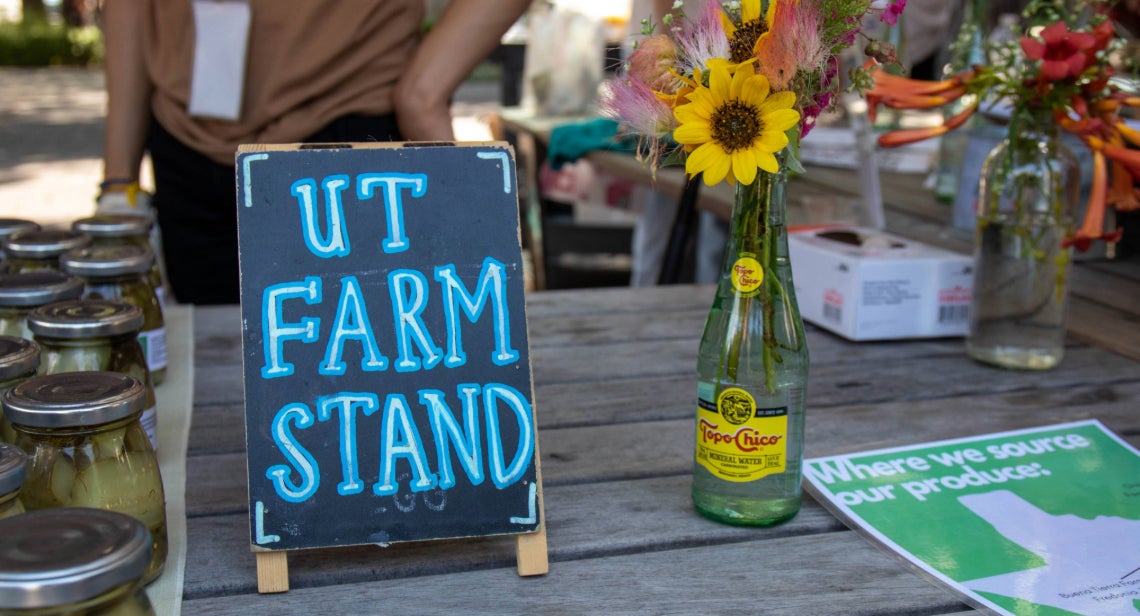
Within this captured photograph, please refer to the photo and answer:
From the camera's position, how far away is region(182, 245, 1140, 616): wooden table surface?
875mm

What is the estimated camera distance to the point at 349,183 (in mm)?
912

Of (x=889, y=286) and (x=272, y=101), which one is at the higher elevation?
(x=272, y=101)

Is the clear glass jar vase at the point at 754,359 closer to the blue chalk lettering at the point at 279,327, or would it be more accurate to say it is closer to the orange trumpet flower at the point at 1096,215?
the blue chalk lettering at the point at 279,327

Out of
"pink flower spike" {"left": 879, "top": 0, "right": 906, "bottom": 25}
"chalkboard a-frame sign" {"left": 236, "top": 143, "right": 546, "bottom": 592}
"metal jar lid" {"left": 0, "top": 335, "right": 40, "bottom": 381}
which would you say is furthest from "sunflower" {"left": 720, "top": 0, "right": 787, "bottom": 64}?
"metal jar lid" {"left": 0, "top": 335, "right": 40, "bottom": 381}

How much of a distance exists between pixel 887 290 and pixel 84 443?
3.75 feet

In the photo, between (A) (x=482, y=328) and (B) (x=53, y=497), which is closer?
(B) (x=53, y=497)

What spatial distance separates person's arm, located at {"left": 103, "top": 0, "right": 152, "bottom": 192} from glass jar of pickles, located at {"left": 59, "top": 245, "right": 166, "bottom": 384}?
543mm

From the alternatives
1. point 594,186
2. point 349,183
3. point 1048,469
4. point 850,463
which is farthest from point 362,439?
point 594,186

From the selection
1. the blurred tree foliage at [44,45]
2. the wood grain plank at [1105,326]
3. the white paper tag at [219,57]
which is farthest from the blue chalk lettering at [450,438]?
the blurred tree foliage at [44,45]

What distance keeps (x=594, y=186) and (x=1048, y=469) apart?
7.34ft

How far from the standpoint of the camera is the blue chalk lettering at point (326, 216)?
0.90 meters

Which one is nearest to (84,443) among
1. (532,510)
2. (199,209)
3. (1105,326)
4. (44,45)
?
(532,510)

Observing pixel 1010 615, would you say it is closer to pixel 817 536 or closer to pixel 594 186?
pixel 817 536

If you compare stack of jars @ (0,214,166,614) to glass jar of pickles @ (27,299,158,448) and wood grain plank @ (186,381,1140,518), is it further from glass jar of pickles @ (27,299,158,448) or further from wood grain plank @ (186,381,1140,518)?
wood grain plank @ (186,381,1140,518)
